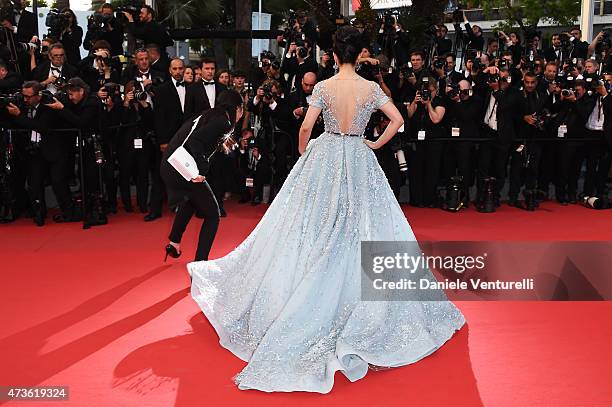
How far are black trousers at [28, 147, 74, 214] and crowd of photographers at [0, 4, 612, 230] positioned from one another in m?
0.01

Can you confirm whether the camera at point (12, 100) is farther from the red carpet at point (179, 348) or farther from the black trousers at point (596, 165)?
the black trousers at point (596, 165)

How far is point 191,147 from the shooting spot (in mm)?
4230

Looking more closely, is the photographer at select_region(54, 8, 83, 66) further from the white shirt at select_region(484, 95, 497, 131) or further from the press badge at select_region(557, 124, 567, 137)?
the press badge at select_region(557, 124, 567, 137)

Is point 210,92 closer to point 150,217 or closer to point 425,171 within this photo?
point 150,217

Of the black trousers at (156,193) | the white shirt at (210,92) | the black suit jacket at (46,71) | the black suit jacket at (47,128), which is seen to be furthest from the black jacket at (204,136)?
the black suit jacket at (46,71)

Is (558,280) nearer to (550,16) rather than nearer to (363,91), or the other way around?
(363,91)

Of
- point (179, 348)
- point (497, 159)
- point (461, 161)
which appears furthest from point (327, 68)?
point (179, 348)

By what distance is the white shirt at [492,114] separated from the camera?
24.3 ft

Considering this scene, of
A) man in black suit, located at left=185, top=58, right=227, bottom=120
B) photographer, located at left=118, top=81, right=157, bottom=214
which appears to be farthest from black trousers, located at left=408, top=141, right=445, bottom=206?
photographer, located at left=118, top=81, right=157, bottom=214

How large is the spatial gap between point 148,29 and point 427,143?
3467 mm

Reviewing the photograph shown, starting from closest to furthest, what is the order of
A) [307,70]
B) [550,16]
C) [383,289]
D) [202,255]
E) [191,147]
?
[383,289], [191,147], [202,255], [307,70], [550,16]

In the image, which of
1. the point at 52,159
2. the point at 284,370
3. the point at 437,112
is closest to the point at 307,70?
the point at 437,112

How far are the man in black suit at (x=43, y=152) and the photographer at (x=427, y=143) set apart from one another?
11.7 feet

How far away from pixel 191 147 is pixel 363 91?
1255 millimetres
